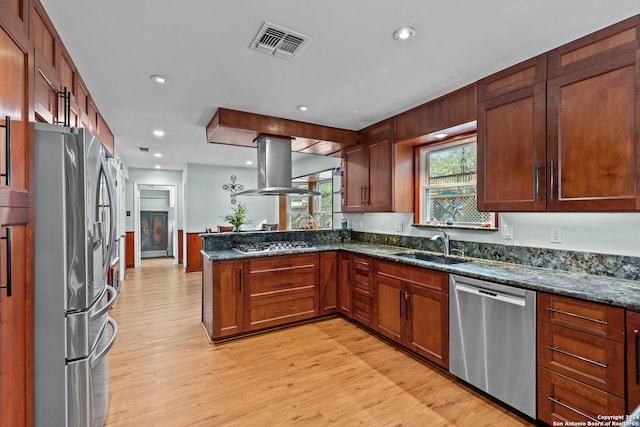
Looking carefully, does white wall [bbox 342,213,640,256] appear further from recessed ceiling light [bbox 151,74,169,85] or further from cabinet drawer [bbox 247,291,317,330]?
recessed ceiling light [bbox 151,74,169,85]

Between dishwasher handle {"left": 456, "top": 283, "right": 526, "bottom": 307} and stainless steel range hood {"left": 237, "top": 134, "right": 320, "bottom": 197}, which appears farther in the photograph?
stainless steel range hood {"left": 237, "top": 134, "right": 320, "bottom": 197}

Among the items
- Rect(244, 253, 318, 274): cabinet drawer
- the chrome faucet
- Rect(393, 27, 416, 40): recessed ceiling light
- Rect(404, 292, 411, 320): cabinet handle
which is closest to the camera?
Rect(393, 27, 416, 40): recessed ceiling light

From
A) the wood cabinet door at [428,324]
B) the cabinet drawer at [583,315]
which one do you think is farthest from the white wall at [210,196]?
the cabinet drawer at [583,315]

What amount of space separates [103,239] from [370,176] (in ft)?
9.30

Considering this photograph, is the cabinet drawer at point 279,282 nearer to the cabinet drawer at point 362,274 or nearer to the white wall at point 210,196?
the cabinet drawer at point 362,274

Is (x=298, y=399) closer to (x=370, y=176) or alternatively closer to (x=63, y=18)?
(x=370, y=176)

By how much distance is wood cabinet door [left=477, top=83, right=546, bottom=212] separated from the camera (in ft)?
6.86

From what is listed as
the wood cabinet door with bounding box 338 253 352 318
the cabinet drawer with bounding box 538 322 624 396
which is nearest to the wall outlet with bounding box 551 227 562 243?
the cabinet drawer with bounding box 538 322 624 396

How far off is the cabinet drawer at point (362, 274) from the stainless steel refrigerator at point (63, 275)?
2411mm

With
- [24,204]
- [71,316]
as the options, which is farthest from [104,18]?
[71,316]

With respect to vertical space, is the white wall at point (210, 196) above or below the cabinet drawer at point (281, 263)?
above

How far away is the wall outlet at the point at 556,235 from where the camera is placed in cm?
225

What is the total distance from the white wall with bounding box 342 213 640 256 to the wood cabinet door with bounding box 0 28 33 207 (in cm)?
314

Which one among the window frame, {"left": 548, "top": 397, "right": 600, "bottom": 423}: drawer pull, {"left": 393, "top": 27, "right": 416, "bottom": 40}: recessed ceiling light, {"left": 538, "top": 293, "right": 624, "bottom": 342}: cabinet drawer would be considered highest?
{"left": 393, "top": 27, "right": 416, "bottom": 40}: recessed ceiling light
